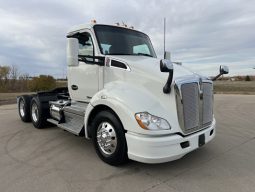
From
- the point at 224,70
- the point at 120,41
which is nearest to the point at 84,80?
the point at 120,41

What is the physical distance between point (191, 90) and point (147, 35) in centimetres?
247

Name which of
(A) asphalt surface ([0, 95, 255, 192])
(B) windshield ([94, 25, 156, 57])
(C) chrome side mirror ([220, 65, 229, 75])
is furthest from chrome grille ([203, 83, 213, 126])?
(B) windshield ([94, 25, 156, 57])

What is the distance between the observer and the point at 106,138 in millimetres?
3992

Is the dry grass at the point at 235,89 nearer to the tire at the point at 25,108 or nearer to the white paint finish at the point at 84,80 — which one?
the tire at the point at 25,108

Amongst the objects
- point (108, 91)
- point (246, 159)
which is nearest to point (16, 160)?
point (108, 91)

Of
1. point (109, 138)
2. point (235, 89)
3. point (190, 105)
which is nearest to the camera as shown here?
point (190, 105)

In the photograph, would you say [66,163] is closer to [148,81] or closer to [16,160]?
[16,160]

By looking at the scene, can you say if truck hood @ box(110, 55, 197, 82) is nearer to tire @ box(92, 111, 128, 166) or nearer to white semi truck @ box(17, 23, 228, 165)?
white semi truck @ box(17, 23, 228, 165)

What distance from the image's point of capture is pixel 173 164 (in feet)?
13.3

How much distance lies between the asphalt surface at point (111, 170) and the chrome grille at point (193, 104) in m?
0.70

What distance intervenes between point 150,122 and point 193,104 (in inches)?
33.6

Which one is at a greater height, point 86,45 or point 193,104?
point 86,45

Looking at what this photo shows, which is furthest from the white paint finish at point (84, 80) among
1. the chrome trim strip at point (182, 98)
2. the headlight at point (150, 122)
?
Result: the chrome trim strip at point (182, 98)

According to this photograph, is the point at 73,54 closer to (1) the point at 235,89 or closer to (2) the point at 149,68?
(2) the point at 149,68
